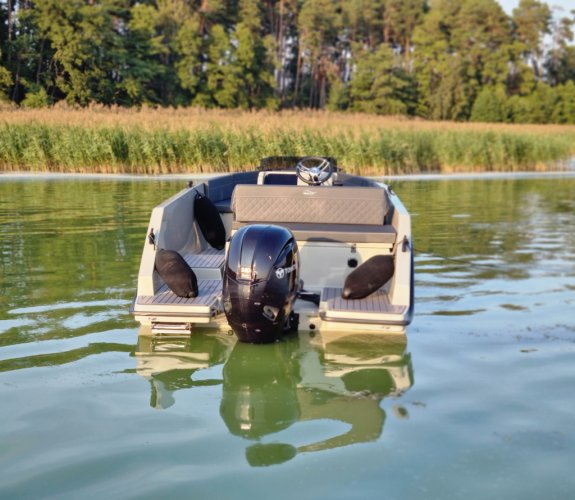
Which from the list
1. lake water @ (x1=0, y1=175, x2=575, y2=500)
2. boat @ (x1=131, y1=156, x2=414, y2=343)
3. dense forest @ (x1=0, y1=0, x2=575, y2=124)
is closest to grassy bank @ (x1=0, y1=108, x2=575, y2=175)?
lake water @ (x1=0, y1=175, x2=575, y2=500)

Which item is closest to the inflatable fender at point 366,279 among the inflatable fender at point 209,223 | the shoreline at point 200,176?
the inflatable fender at point 209,223

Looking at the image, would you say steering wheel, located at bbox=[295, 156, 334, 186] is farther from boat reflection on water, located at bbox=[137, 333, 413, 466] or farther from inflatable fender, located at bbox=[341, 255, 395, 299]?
boat reflection on water, located at bbox=[137, 333, 413, 466]

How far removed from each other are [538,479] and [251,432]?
1.30 meters

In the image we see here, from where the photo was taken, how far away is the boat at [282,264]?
4543 millimetres

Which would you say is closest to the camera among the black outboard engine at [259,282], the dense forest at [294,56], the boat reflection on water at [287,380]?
the boat reflection on water at [287,380]

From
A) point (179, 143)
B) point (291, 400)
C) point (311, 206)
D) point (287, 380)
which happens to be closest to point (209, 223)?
point (311, 206)

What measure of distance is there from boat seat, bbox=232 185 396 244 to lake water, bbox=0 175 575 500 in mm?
874

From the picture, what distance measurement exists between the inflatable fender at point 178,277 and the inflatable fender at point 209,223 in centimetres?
170

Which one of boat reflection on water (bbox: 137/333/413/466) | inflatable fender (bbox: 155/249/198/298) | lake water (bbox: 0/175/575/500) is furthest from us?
inflatable fender (bbox: 155/249/198/298)

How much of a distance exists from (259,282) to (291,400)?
699 mm

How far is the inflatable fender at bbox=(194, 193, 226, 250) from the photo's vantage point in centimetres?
691

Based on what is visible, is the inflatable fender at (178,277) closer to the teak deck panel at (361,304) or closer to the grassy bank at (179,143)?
the teak deck panel at (361,304)

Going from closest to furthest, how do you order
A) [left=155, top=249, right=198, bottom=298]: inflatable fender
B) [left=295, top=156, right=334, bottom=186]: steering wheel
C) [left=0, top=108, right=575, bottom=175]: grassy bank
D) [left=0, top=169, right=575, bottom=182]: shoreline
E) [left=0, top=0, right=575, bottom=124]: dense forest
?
1. [left=155, top=249, right=198, bottom=298]: inflatable fender
2. [left=295, top=156, right=334, bottom=186]: steering wheel
3. [left=0, top=169, right=575, bottom=182]: shoreline
4. [left=0, top=108, right=575, bottom=175]: grassy bank
5. [left=0, top=0, right=575, bottom=124]: dense forest

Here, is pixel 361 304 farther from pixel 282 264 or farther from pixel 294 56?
pixel 294 56
